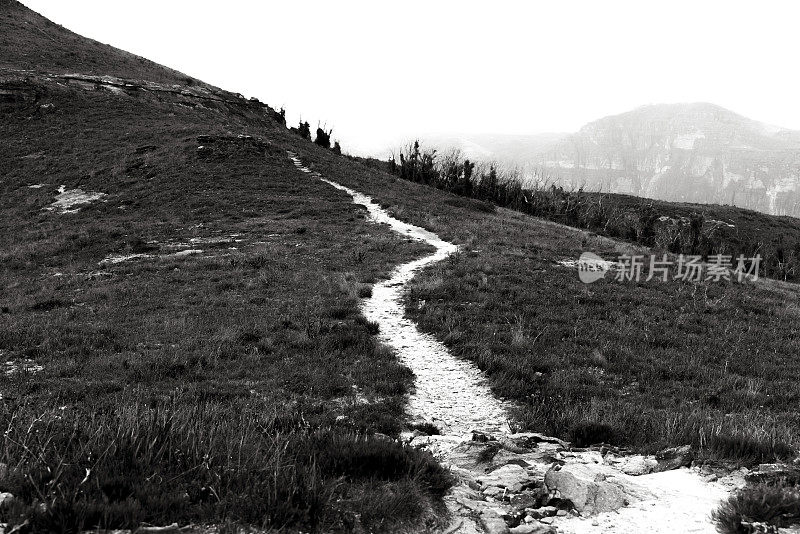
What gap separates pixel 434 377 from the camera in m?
11.2

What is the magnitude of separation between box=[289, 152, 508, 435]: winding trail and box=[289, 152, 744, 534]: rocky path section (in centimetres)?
4


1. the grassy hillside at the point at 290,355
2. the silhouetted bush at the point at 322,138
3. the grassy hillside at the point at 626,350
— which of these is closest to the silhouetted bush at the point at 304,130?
the silhouetted bush at the point at 322,138

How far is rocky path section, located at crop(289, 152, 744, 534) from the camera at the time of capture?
4820 mm

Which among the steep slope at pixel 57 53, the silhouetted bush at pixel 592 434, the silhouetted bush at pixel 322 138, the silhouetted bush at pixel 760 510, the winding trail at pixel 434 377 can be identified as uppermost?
the steep slope at pixel 57 53

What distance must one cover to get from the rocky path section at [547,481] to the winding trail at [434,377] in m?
0.04

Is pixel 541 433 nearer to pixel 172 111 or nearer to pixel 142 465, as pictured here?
pixel 142 465

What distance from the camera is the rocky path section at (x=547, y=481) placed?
4.82 meters

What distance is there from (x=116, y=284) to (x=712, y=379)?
19617mm

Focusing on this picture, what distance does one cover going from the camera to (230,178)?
4162 cm

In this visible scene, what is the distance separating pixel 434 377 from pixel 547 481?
5.76m

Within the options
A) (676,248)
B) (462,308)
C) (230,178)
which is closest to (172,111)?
(230,178)

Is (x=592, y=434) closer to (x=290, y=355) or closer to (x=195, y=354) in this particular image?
(x=290, y=355)

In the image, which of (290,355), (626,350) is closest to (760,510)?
(626,350)

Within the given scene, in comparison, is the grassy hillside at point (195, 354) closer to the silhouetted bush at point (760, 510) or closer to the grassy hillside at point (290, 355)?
the grassy hillside at point (290, 355)
